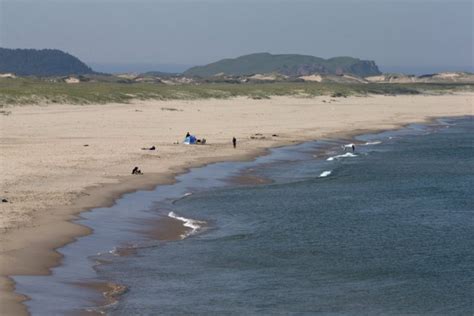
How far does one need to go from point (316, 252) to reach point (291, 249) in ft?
2.15

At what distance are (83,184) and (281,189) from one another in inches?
276

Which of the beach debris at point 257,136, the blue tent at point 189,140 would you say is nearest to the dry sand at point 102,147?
the beach debris at point 257,136

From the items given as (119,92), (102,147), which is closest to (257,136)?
(102,147)

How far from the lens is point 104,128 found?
4997 centimetres

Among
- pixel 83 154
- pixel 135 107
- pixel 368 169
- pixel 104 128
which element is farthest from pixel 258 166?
pixel 135 107

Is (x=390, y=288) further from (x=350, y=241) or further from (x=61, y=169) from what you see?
(x=61, y=169)

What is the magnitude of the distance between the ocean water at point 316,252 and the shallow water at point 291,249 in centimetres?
4

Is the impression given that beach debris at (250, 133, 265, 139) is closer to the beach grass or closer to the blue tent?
the blue tent

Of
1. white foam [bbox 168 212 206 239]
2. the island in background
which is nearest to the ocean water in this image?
white foam [bbox 168 212 206 239]

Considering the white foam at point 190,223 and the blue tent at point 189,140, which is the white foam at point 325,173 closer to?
the blue tent at point 189,140

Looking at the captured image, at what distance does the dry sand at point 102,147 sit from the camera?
2127cm

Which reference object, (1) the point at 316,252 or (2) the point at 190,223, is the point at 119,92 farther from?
(1) the point at 316,252

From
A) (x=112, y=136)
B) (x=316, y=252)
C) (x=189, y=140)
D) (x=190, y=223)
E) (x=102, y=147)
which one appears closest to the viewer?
(x=316, y=252)

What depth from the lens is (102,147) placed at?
3969 cm
